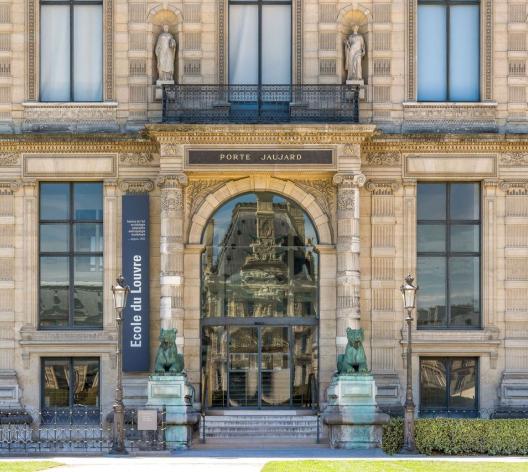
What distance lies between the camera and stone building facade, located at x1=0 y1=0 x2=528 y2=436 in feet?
129

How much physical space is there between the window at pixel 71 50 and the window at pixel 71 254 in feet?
9.21

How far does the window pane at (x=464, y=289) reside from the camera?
40.1m

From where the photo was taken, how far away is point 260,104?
39.8 metres

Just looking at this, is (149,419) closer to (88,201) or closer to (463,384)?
(88,201)

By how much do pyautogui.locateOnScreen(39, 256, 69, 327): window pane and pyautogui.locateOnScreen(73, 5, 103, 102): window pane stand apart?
195 inches

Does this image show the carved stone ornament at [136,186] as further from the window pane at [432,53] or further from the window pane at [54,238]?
the window pane at [432,53]

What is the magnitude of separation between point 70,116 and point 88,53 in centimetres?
202

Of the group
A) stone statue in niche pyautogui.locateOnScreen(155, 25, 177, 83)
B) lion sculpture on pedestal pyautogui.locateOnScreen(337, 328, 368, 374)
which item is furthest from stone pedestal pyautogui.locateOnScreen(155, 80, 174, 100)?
lion sculpture on pedestal pyautogui.locateOnScreen(337, 328, 368, 374)

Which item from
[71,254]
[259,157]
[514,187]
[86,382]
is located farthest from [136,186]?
[514,187]

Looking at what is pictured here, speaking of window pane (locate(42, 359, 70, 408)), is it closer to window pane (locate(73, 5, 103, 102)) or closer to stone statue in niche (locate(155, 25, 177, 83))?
window pane (locate(73, 5, 103, 102))

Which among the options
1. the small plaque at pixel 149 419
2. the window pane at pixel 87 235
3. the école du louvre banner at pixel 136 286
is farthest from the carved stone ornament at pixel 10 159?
the small plaque at pixel 149 419

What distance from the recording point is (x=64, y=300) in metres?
40.0

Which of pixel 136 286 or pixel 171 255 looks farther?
pixel 136 286

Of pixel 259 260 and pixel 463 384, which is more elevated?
pixel 259 260
